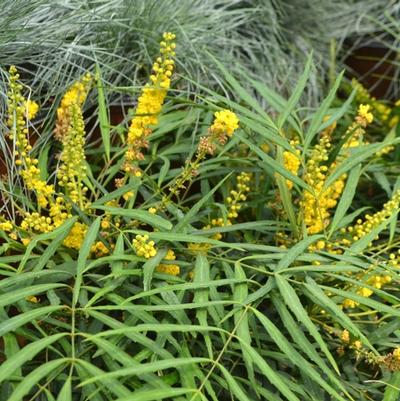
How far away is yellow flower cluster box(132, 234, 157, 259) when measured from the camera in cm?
107

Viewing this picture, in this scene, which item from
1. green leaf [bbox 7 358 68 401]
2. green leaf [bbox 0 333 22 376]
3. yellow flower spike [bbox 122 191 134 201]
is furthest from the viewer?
yellow flower spike [bbox 122 191 134 201]

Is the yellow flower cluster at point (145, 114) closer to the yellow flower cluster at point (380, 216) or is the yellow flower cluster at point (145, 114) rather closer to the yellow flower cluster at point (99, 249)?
the yellow flower cluster at point (99, 249)

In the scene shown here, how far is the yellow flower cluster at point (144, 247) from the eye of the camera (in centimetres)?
107

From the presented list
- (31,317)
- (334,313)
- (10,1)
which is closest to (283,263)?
(334,313)

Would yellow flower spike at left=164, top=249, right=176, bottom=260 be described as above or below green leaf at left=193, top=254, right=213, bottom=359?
above

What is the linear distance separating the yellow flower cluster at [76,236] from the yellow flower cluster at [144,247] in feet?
0.37

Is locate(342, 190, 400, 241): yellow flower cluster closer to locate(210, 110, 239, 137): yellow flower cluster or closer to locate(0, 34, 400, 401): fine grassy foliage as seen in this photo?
locate(0, 34, 400, 401): fine grassy foliage

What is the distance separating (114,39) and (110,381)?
853mm

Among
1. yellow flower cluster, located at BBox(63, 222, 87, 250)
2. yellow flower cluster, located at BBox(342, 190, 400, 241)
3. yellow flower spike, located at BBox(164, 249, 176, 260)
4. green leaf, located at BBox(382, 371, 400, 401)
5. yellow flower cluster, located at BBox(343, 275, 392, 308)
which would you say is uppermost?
yellow flower cluster, located at BBox(63, 222, 87, 250)

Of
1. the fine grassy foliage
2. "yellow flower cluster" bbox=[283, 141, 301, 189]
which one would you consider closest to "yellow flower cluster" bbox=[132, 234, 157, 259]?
the fine grassy foliage

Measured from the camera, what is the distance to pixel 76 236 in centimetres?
116

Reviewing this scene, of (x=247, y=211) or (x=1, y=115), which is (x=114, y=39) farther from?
(x=247, y=211)

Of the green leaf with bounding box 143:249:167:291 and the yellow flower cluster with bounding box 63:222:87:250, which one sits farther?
the yellow flower cluster with bounding box 63:222:87:250

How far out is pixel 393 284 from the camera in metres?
1.32
